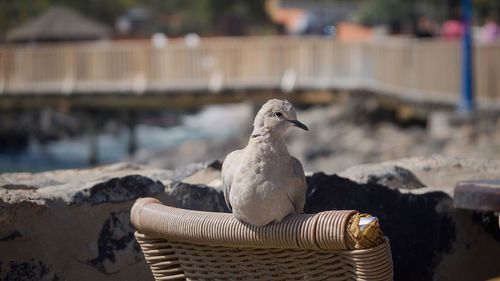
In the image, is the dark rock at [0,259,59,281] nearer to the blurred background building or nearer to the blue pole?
the blurred background building

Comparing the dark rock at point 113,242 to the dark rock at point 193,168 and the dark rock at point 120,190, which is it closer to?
the dark rock at point 120,190

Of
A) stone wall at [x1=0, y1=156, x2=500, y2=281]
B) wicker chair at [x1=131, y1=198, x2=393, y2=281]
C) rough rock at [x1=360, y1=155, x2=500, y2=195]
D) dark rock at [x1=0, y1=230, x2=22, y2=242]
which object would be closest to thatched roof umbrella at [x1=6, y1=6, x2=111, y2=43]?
rough rock at [x1=360, y1=155, x2=500, y2=195]

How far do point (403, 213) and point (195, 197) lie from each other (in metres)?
1.03

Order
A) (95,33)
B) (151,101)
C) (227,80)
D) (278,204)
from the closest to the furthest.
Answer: (278,204)
(227,80)
(151,101)
(95,33)

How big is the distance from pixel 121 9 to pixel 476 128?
106 ft

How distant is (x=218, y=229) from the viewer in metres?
4.35

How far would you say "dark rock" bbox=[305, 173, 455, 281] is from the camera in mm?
5688

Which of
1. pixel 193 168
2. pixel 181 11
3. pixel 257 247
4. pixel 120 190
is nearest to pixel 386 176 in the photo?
pixel 193 168

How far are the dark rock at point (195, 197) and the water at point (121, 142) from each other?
87.6 feet

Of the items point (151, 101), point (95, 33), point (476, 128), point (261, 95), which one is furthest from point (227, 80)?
point (95, 33)

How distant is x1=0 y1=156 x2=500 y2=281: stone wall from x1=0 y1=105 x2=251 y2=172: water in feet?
86.7

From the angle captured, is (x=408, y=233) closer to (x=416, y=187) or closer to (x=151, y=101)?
(x=416, y=187)

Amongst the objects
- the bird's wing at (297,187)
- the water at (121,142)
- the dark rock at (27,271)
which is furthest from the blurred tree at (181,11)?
the bird's wing at (297,187)

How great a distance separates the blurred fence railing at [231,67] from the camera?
24469 mm
